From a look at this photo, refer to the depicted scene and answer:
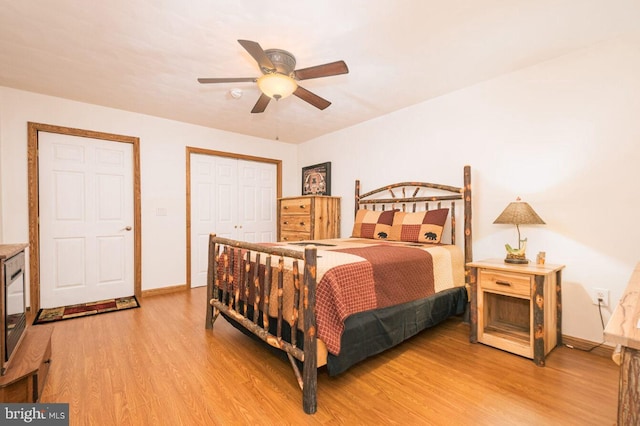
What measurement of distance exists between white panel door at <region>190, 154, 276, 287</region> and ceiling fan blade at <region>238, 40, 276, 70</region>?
2666 millimetres

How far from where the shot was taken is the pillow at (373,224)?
11.0ft

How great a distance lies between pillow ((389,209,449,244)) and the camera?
298 cm

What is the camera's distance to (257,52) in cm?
181

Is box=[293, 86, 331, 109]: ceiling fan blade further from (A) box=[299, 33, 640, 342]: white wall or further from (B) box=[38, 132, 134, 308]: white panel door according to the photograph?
(B) box=[38, 132, 134, 308]: white panel door

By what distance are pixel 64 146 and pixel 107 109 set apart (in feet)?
2.07

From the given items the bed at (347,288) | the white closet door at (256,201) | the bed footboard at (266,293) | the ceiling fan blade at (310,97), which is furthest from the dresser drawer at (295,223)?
the ceiling fan blade at (310,97)

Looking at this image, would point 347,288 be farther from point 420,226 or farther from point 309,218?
point 309,218

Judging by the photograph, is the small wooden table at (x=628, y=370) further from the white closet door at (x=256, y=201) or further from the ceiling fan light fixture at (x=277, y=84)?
the white closet door at (x=256, y=201)

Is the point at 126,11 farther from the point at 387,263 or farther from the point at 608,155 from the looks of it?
the point at 608,155

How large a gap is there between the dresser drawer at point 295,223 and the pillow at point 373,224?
740 millimetres

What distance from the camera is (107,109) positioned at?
11.6 feet

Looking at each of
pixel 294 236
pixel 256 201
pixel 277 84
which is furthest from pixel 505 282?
pixel 256 201

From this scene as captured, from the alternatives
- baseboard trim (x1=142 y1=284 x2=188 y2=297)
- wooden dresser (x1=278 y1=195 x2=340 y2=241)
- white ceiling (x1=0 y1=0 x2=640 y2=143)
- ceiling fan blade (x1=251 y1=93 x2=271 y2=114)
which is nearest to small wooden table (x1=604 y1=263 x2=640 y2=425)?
white ceiling (x1=0 y1=0 x2=640 y2=143)

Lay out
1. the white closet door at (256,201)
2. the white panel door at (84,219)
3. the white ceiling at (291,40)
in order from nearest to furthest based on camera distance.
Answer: the white ceiling at (291,40), the white panel door at (84,219), the white closet door at (256,201)
